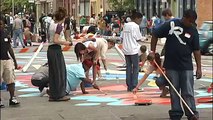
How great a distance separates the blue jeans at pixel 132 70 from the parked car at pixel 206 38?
1491cm

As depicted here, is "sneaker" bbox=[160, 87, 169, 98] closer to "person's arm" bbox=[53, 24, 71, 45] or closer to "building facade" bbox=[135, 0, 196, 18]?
"person's arm" bbox=[53, 24, 71, 45]

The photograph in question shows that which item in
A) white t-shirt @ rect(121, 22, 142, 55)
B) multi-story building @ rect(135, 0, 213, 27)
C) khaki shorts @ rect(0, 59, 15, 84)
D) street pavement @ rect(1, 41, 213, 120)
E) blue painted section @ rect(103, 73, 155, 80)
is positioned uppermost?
multi-story building @ rect(135, 0, 213, 27)

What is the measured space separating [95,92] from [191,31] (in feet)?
16.0

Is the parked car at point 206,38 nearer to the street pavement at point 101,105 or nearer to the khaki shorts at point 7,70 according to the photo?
the street pavement at point 101,105

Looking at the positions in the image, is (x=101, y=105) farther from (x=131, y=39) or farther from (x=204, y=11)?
(x=204, y=11)

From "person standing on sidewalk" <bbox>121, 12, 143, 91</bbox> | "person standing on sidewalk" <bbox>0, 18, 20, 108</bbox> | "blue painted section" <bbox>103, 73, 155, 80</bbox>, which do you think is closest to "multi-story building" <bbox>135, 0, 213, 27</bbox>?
"blue painted section" <bbox>103, 73, 155, 80</bbox>

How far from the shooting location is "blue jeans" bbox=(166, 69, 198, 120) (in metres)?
8.98

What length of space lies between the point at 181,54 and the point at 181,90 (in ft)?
1.98

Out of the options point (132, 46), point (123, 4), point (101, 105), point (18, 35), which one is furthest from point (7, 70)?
point (123, 4)

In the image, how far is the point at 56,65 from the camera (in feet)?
38.8

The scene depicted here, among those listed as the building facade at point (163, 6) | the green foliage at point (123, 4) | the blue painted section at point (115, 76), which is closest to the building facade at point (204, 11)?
the building facade at point (163, 6)

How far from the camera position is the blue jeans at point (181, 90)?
8984 mm

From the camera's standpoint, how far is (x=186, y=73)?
29.4ft

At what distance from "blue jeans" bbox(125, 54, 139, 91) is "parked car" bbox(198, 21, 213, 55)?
14.9 metres
